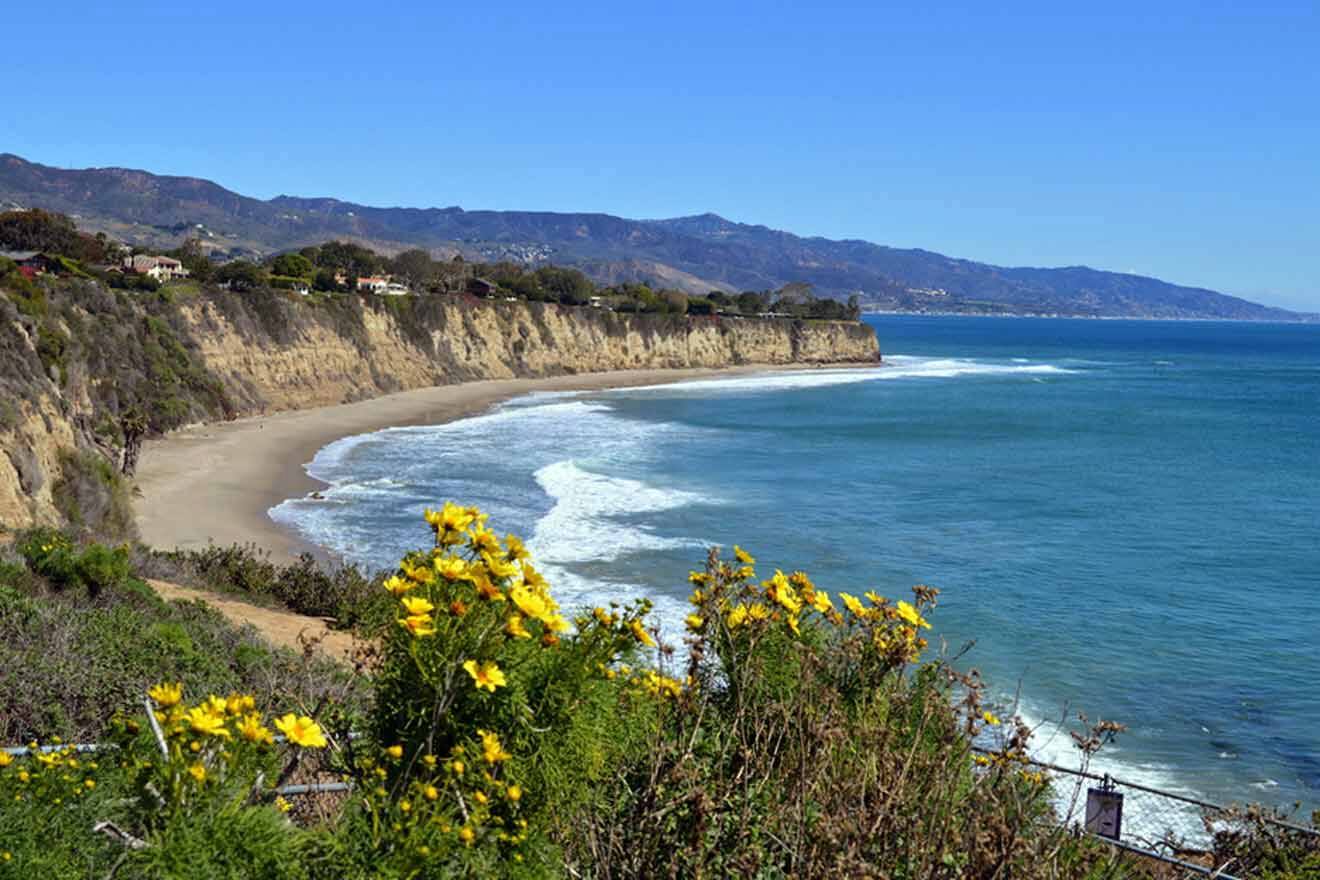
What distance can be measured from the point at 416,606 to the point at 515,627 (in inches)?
12.7

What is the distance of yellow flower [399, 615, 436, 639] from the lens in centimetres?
362

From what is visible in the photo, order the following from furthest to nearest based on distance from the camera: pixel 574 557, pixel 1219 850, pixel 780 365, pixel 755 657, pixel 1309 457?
pixel 780 365, pixel 1309 457, pixel 574 557, pixel 1219 850, pixel 755 657

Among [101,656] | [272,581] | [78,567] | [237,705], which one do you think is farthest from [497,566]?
[272,581]

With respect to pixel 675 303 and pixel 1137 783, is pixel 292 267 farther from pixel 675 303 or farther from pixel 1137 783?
pixel 1137 783

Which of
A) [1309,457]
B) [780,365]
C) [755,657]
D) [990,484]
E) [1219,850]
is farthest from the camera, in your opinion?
[780,365]

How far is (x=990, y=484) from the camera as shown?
4250 cm

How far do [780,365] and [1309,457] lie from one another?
65886mm

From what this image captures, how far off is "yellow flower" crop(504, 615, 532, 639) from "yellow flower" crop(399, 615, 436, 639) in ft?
0.78

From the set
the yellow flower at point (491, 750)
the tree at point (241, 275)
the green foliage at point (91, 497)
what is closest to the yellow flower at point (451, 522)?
the yellow flower at point (491, 750)

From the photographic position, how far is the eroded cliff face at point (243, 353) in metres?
25.2

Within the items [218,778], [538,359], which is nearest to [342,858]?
[218,778]

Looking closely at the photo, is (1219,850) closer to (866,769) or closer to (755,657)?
(755,657)

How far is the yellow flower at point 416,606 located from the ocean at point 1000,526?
2.69m

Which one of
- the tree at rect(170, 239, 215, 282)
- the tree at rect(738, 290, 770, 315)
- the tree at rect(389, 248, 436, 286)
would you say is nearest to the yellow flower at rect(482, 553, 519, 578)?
the tree at rect(170, 239, 215, 282)
